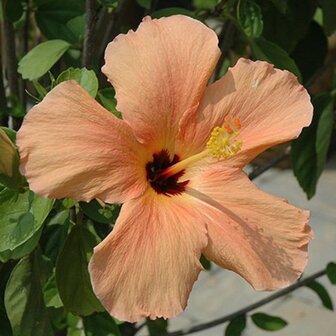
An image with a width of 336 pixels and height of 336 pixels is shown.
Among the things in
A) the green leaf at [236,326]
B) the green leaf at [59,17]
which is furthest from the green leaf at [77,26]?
the green leaf at [236,326]

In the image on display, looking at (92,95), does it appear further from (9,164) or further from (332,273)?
(332,273)

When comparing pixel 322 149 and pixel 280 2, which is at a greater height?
pixel 280 2

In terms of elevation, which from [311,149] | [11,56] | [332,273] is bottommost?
[332,273]

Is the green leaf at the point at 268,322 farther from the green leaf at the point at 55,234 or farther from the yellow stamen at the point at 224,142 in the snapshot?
the yellow stamen at the point at 224,142

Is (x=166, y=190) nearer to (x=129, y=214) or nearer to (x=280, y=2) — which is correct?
(x=129, y=214)

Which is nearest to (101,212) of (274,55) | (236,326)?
(274,55)

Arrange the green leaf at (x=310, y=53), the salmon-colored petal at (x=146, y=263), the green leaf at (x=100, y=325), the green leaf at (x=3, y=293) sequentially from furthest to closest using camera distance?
the green leaf at (x=310, y=53), the green leaf at (x=100, y=325), the green leaf at (x=3, y=293), the salmon-colored petal at (x=146, y=263)

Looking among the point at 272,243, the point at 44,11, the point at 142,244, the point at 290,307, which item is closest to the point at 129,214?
the point at 142,244
